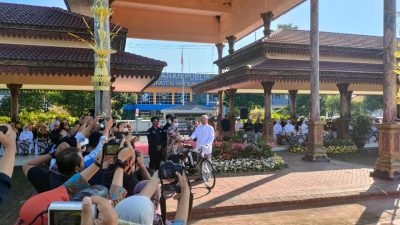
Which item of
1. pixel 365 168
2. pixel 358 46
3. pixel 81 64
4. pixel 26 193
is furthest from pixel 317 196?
pixel 358 46

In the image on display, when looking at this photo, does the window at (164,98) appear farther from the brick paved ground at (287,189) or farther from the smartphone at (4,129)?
the smartphone at (4,129)

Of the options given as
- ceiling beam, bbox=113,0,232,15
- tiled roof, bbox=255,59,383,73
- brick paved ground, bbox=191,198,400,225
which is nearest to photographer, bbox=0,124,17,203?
brick paved ground, bbox=191,198,400,225

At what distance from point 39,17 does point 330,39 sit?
1589cm

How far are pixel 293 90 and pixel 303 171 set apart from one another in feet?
44.2

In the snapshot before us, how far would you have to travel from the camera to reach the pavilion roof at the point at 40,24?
12.1m

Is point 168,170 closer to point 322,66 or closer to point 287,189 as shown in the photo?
point 287,189

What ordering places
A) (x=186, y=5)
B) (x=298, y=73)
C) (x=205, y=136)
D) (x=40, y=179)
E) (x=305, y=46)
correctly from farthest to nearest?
(x=186, y=5) → (x=305, y=46) → (x=298, y=73) → (x=205, y=136) → (x=40, y=179)

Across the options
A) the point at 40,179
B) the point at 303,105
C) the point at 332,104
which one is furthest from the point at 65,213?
the point at 332,104

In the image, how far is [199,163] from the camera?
30.5 feet

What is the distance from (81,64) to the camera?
11.0 m

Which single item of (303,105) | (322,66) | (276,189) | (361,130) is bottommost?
(276,189)

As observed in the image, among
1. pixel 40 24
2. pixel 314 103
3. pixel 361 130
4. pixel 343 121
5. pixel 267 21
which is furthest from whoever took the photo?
pixel 267 21

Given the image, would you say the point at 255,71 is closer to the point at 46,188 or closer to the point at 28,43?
the point at 28,43

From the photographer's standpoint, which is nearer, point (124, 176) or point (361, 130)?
point (124, 176)
